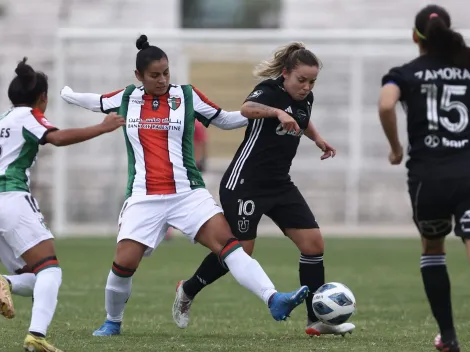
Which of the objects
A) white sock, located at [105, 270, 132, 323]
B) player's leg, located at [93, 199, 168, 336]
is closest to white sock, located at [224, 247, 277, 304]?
player's leg, located at [93, 199, 168, 336]

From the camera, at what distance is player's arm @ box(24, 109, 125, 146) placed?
254 inches

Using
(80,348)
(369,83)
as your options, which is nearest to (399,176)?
(369,83)

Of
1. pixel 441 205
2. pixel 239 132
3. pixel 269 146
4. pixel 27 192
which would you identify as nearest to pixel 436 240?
pixel 441 205

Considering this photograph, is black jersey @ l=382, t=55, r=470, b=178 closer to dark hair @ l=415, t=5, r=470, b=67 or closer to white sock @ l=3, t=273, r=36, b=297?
dark hair @ l=415, t=5, r=470, b=67

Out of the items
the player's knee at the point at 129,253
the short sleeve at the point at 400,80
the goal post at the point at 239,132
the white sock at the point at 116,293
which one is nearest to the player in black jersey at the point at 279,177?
the player's knee at the point at 129,253

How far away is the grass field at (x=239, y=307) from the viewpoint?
7262mm

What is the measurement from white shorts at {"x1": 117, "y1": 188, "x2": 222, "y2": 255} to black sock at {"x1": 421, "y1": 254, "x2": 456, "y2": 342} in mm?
1753

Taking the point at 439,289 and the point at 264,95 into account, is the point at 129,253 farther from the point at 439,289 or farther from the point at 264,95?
the point at 439,289

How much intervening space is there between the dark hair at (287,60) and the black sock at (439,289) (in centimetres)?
193

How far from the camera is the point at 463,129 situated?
610 cm

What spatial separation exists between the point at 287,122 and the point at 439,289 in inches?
61.9

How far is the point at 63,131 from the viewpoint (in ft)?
21.6

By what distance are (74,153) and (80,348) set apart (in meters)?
14.1

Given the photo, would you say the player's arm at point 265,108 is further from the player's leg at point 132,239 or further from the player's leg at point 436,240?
the player's leg at point 436,240
